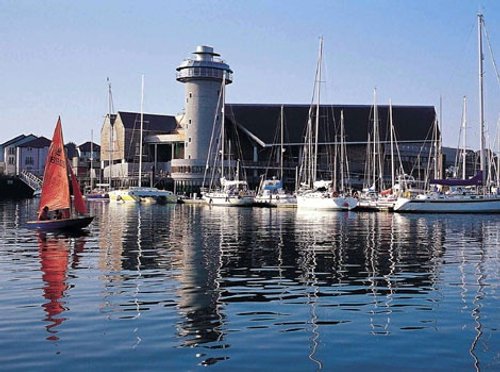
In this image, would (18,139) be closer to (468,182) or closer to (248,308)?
(468,182)

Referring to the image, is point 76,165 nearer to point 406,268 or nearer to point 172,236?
point 172,236

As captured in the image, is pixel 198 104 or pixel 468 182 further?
pixel 198 104

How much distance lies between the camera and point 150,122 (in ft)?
423

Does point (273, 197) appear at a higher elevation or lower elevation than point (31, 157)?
lower

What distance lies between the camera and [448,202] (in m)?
67.1

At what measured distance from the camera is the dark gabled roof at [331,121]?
4660 inches

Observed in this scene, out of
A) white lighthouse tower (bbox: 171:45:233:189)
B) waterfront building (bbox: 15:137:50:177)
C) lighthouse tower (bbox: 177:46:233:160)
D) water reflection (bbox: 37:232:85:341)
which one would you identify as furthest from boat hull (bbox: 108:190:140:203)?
water reflection (bbox: 37:232:85:341)

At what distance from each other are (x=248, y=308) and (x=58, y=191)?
23433mm

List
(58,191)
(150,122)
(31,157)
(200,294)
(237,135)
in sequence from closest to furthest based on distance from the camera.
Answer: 1. (200,294)
2. (58,191)
3. (237,135)
4. (150,122)
5. (31,157)

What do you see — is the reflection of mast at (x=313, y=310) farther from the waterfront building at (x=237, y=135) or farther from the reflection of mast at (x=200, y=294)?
the waterfront building at (x=237, y=135)

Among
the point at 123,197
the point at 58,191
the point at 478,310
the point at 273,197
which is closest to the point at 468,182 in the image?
the point at 273,197

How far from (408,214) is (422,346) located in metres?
56.3

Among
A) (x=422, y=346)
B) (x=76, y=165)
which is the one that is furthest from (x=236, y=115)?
(x=422, y=346)

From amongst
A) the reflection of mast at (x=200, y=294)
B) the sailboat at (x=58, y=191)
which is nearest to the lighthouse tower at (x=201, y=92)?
the sailboat at (x=58, y=191)
